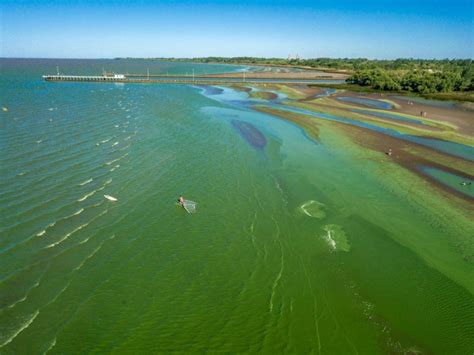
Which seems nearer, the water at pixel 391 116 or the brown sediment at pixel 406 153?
the brown sediment at pixel 406 153

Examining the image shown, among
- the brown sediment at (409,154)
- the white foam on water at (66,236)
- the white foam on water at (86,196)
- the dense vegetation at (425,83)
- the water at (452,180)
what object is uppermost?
the dense vegetation at (425,83)

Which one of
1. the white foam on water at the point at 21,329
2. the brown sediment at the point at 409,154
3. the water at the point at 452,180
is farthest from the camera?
the brown sediment at the point at 409,154

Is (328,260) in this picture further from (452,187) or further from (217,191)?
(452,187)

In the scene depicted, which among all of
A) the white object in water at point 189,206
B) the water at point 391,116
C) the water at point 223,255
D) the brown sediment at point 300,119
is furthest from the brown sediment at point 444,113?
the white object in water at point 189,206

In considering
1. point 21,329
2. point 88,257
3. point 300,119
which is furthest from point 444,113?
point 21,329

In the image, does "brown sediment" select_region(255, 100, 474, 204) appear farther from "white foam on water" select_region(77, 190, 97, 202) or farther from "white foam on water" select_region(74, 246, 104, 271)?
"white foam on water" select_region(77, 190, 97, 202)

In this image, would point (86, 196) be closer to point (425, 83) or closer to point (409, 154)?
point (409, 154)

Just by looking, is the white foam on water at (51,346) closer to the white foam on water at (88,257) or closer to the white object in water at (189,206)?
the white foam on water at (88,257)
